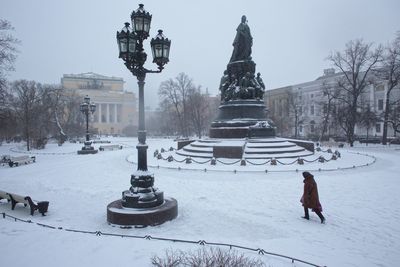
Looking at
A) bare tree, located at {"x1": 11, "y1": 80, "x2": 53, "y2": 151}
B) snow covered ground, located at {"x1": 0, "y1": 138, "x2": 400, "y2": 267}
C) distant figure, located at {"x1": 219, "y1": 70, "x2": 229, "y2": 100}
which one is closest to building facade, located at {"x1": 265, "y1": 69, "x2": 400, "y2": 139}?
distant figure, located at {"x1": 219, "y1": 70, "x2": 229, "y2": 100}

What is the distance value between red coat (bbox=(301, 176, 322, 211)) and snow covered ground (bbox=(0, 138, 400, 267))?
438 mm

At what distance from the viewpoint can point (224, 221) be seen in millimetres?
8211

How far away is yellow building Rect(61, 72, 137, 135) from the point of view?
93625 millimetres

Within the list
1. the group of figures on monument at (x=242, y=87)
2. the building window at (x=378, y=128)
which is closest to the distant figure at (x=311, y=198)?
the group of figures on monument at (x=242, y=87)

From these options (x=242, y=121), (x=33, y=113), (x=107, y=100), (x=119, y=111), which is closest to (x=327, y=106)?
(x=242, y=121)

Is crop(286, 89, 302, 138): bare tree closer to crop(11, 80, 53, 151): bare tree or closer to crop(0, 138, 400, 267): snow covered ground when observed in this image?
crop(0, 138, 400, 267): snow covered ground

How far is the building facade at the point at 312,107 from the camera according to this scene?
176ft

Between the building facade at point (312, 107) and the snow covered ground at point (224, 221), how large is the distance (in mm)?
41538

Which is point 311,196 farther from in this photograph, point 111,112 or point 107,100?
point 111,112

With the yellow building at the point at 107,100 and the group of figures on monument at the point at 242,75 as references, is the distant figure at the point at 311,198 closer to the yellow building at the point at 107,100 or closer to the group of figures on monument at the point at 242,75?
the group of figures on monument at the point at 242,75

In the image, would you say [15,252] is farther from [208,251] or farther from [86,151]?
[86,151]

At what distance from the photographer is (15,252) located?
6.16m

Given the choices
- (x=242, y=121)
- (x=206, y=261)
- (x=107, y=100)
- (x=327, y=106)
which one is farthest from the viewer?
(x=107, y=100)

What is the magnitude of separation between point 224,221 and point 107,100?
9369 centimetres
